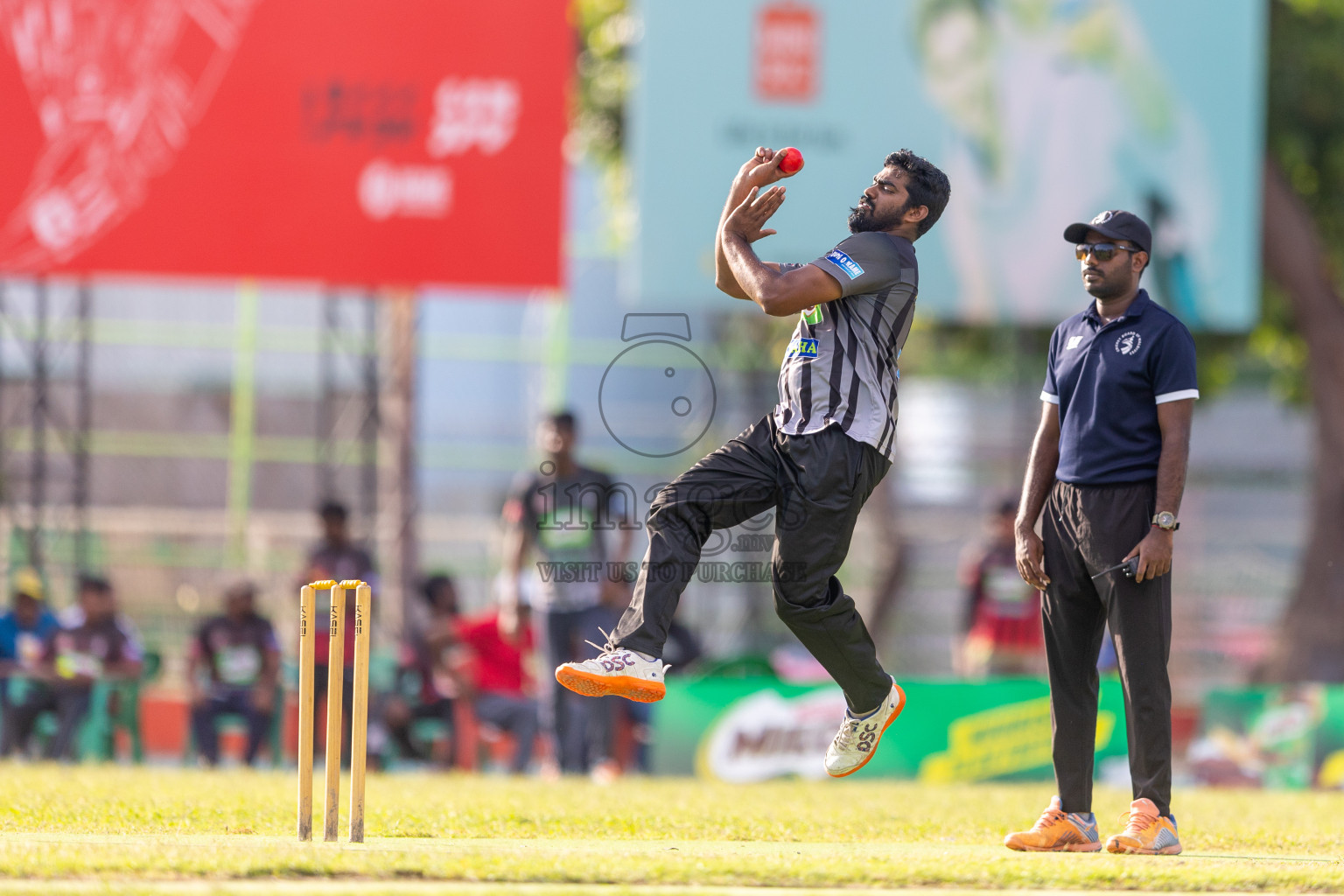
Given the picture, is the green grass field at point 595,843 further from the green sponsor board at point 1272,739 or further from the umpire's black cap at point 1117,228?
the green sponsor board at point 1272,739

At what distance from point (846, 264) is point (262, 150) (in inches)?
355

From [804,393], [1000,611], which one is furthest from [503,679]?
[804,393]

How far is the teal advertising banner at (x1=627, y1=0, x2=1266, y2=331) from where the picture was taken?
13578 millimetres

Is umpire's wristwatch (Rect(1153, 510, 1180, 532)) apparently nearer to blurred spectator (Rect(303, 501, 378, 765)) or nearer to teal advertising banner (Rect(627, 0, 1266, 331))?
blurred spectator (Rect(303, 501, 378, 765))

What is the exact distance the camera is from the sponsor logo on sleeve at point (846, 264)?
16.5 feet

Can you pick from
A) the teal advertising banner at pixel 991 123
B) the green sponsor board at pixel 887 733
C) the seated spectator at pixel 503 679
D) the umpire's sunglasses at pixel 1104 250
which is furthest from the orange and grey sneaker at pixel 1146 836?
→ the teal advertising banner at pixel 991 123

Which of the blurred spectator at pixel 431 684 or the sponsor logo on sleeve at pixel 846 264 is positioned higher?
the sponsor logo on sleeve at pixel 846 264

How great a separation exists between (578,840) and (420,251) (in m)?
8.38

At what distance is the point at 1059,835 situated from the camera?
17.2 ft

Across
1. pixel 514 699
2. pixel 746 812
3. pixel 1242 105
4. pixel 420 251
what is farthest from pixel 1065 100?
pixel 746 812

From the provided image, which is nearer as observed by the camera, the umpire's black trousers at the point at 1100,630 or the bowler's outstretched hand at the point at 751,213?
the bowler's outstretched hand at the point at 751,213

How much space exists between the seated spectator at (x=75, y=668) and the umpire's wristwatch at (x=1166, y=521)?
9.35m

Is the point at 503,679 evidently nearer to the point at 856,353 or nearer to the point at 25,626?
the point at 25,626

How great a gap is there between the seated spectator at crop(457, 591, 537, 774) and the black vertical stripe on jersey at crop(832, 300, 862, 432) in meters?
6.23
